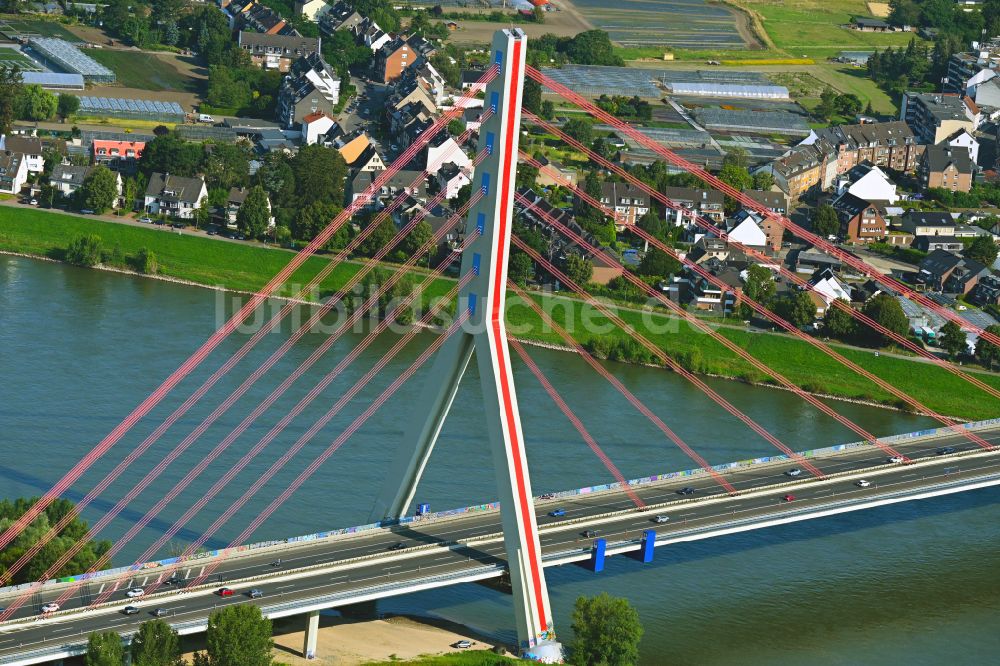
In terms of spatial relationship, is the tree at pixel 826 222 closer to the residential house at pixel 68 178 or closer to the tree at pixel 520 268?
the tree at pixel 520 268

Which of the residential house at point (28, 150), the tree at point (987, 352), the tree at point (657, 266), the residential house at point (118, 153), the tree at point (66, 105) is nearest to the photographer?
the tree at point (987, 352)

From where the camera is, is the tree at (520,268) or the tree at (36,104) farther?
the tree at (36,104)

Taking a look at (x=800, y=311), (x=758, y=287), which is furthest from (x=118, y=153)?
(x=800, y=311)

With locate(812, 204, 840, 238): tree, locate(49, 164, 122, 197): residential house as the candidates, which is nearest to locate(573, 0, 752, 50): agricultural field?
locate(812, 204, 840, 238): tree

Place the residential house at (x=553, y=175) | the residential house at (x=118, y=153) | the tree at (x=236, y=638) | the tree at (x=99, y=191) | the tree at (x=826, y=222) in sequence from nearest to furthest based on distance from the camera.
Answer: the tree at (x=236, y=638)
the tree at (x=99, y=191)
the tree at (x=826, y=222)
the residential house at (x=118, y=153)
the residential house at (x=553, y=175)

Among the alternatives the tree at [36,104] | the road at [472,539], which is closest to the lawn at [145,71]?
the tree at [36,104]

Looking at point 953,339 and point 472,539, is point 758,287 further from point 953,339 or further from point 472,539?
point 472,539

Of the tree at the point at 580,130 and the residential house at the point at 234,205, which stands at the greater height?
the tree at the point at 580,130

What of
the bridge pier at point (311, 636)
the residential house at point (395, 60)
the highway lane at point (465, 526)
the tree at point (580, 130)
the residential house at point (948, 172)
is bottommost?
the bridge pier at point (311, 636)
